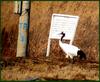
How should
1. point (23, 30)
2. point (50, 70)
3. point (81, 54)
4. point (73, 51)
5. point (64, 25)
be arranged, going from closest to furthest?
point (50, 70), point (73, 51), point (81, 54), point (64, 25), point (23, 30)

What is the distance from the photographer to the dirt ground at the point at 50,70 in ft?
31.3

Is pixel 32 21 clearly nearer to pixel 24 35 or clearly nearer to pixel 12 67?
pixel 24 35

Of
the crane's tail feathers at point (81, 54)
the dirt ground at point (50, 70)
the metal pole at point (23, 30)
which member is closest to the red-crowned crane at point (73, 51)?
the crane's tail feathers at point (81, 54)

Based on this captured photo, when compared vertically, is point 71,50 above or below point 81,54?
above

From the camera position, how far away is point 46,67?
1055cm

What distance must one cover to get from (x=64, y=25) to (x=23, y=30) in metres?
1.33

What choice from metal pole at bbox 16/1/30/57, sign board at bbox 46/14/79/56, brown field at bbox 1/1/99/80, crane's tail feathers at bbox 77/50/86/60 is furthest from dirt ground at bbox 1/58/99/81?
sign board at bbox 46/14/79/56

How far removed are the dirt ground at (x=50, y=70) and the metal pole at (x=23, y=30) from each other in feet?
2.65

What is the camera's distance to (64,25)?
11.8m

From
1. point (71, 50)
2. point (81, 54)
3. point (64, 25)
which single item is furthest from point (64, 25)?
point (81, 54)

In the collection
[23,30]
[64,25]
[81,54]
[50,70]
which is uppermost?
[64,25]

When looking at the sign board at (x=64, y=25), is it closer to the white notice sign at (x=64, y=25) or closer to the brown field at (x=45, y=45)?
the white notice sign at (x=64, y=25)

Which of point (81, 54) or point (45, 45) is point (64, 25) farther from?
point (45, 45)

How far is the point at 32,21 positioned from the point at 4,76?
4.75 metres
